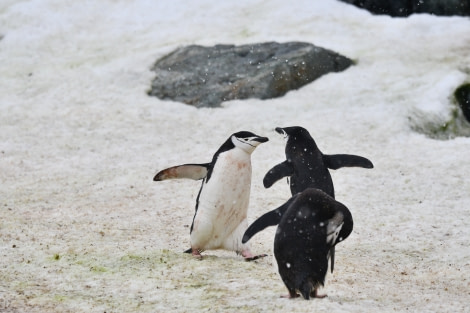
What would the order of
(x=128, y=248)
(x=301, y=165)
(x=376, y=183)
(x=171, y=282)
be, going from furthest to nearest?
(x=376, y=183) → (x=128, y=248) → (x=301, y=165) → (x=171, y=282)

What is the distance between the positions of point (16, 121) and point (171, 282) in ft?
31.1

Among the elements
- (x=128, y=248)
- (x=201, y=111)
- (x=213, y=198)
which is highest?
(x=213, y=198)

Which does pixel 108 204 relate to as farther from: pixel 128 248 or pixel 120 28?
pixel 120 28

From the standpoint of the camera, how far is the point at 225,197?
27.8ft

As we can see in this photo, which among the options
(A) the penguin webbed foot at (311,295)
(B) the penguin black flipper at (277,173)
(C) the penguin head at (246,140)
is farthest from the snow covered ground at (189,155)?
(C) the penguin head at (246,140)

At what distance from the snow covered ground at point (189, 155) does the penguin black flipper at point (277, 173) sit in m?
0.90

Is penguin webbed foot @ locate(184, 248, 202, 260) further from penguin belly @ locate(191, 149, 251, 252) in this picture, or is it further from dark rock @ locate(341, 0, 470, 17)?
dark rock @ locate(341, 0, 470, 17)

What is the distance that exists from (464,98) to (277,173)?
8.41 meters

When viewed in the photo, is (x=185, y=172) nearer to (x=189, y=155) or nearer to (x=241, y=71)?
(x=189, y=155)

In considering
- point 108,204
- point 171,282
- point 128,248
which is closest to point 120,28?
point 108,204

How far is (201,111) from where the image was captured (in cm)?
1584

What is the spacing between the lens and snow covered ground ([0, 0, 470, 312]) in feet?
24.2

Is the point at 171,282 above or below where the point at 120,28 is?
above

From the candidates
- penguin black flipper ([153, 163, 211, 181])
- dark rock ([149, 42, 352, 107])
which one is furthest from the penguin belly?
dark rock ([149, 42, 352, 107])
